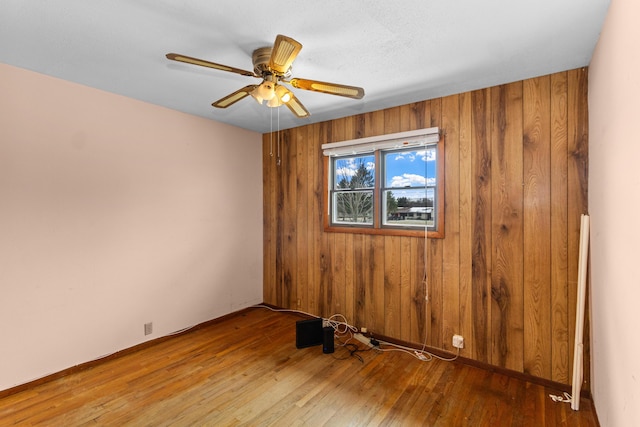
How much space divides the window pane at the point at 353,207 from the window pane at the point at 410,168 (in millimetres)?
316

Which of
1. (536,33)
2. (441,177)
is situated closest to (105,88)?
(441,177)

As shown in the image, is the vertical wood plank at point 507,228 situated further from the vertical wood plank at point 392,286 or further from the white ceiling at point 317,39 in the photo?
the vertical wood plank at point 392,286

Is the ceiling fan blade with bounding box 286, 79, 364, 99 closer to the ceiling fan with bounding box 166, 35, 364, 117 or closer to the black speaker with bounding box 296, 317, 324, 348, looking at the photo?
the ceiling fan with bounding box 166, 35, 364, 117

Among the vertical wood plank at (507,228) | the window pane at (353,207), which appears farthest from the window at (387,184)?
the vertical wood plank at (507,228)

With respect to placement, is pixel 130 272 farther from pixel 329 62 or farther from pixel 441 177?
pixel 441 177

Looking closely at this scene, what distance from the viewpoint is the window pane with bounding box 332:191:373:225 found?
3.46 meters

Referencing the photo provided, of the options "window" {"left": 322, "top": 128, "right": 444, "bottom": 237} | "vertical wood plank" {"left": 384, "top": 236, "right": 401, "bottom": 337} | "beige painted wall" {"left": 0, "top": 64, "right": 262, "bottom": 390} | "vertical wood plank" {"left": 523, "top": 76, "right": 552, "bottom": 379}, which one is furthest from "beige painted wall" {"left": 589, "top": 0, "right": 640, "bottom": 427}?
"beige painted wall" {"left": 0, "top": 64, "right": 262, "bottom": 390}

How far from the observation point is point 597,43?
6.15ft

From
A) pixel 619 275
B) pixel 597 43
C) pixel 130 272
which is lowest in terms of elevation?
pixel 130 272

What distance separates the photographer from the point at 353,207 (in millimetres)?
3598

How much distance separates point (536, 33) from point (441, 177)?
1290 mm

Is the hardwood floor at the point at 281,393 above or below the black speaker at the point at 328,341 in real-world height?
below

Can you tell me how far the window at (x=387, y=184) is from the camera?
2.94 metres

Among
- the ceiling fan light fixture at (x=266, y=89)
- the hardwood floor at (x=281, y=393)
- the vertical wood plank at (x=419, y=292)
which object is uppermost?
the ceiling fan light fixture at (x=266, y=89)
